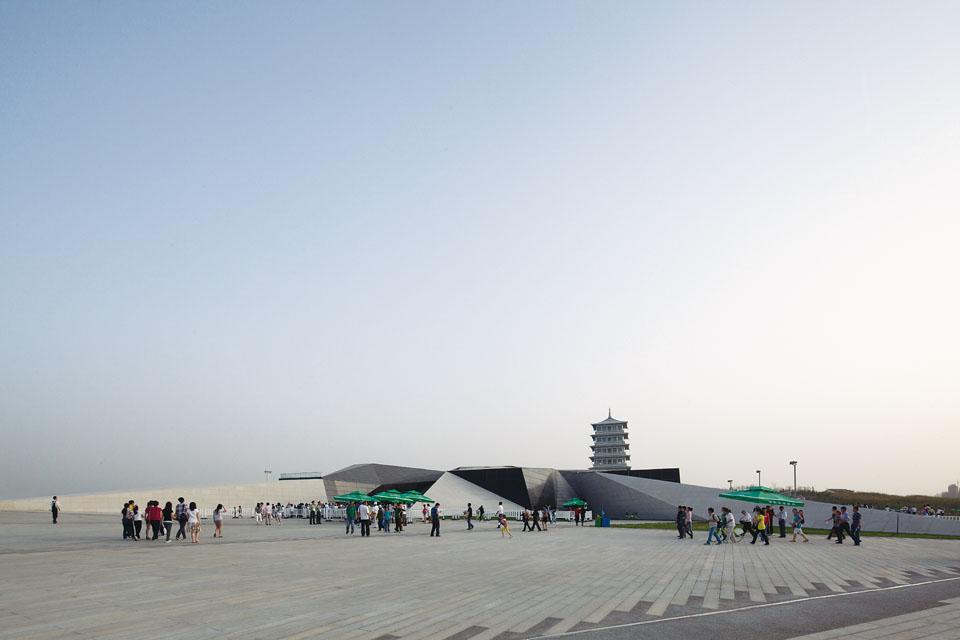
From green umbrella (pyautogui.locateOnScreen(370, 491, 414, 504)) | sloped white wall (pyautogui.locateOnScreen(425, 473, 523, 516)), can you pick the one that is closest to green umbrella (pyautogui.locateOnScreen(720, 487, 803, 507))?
green umbrella (pyautogui.locateOnScreen(370, 491, 414, 504))

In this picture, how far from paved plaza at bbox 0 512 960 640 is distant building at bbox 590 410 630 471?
62179 millimetres

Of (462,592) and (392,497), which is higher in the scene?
(462,592)

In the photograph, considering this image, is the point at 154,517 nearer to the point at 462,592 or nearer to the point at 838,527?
the point at 462,592

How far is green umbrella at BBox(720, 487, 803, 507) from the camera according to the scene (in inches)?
1021

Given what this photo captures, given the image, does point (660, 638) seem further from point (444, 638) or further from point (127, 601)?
point (127, 601)

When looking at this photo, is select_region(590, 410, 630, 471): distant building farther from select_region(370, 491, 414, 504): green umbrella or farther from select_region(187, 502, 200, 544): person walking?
select_region(187, 502, 200, 544): person walking

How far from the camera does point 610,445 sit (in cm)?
8219

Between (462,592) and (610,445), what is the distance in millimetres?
73520

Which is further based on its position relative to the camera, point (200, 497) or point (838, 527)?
point (200, 497)

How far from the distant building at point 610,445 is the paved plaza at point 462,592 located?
62.2 metres

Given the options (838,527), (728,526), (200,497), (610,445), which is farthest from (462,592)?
(610,445)

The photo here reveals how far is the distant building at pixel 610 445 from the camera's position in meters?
81.4

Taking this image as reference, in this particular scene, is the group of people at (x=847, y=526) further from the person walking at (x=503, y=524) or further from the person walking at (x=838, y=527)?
the person walking at (x=503, y=524)

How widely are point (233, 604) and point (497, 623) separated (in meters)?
3.86
